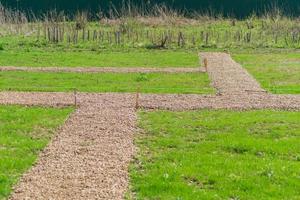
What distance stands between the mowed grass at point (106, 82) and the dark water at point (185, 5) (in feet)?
119

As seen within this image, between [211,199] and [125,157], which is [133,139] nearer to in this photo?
[125,157]

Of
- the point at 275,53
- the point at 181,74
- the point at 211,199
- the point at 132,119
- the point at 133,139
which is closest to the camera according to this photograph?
the point at 211,199

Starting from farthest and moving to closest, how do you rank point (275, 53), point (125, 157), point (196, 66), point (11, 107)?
point (275, 53) → point (196, 66) → point (11, 107) → point (125, 157)

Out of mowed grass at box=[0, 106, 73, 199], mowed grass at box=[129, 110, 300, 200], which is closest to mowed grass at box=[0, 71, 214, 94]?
mowed grass at box=[0, 106, 73, 199]

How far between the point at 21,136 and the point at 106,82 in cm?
834

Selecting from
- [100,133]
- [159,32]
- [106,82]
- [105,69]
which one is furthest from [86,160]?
[159,32]

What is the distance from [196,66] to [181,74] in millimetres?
2871

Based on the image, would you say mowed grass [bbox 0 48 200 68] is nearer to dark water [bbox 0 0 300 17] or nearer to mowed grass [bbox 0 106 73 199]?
mowed grass [bbox 0 106 73 199]

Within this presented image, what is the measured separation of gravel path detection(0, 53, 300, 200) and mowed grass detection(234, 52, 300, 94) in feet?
2.29

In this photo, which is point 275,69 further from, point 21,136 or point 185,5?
point 185,5

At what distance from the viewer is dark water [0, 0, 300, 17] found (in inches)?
2298

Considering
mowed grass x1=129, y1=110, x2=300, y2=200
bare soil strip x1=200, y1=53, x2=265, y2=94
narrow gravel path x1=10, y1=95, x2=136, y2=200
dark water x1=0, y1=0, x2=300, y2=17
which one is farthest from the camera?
dark water x1=0, y1=0, x2=300, y2=17

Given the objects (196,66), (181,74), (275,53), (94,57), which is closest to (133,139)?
(181,74)

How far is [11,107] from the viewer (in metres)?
15.3
